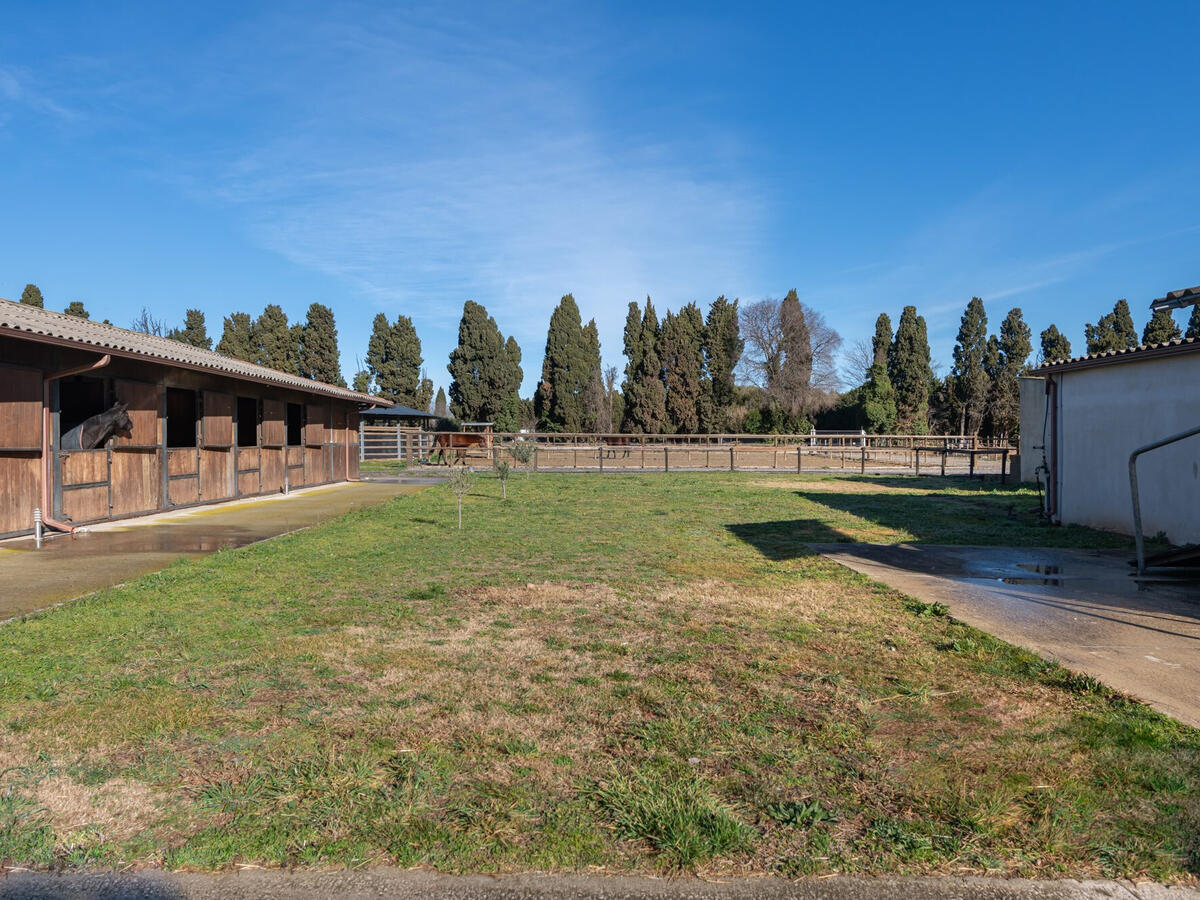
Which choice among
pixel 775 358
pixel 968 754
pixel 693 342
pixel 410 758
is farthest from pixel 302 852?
pixel 775 358

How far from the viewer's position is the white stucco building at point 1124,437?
8938 millimetres

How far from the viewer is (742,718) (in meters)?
3.47

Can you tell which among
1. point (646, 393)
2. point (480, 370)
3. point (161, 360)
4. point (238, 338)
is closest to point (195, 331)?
point (238, 338)

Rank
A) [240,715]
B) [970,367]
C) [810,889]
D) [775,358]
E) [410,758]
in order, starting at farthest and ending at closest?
1. [775,358]
2. [970,367]
3. [240,715]
4. [410,758]
5. [810,889]

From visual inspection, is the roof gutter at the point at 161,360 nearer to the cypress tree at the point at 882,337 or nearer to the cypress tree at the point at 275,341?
the cypress tree at the point at 275,341

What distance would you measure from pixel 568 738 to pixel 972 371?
48.2 meters

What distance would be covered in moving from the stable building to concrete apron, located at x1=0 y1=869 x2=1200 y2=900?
7.57 meters

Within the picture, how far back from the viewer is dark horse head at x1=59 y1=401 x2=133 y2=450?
9.68 metres

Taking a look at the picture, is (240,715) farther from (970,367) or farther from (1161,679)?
(970,367)

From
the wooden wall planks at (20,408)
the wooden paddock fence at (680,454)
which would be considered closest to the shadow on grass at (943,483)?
the wooden paddock fence at (680,454)

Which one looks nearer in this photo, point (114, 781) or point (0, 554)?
point (114, 781)

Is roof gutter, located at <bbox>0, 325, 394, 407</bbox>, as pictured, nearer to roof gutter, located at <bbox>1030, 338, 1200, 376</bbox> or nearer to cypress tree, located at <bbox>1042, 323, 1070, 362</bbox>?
roof gutter, located at <bbox>1030, 338, 1200, 376</bbox>

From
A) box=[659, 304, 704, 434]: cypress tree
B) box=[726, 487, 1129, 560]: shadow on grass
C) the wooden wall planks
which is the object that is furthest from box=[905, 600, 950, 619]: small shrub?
box=[659, 304, 704, 434]: cypress tree

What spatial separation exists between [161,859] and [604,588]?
422cm
